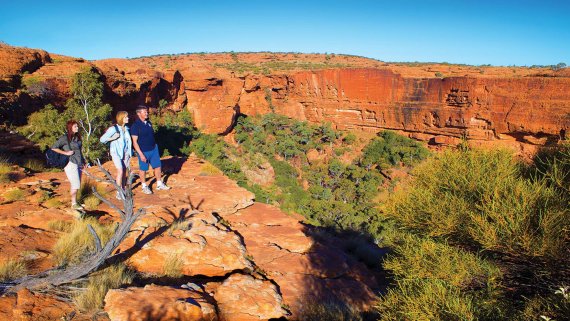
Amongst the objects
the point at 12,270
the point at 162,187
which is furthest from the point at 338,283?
the point at 162,187

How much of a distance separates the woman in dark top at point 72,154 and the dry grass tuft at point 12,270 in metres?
1.69

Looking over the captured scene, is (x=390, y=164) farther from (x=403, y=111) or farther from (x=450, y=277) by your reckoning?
(x=450, y=277)

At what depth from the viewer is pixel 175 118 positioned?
21.6 m

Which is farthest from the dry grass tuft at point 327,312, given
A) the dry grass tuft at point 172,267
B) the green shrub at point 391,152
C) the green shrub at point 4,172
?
the green shrub at point 391,152

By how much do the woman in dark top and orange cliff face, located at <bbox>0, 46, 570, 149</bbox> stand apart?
733cm

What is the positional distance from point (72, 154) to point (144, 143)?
1.18 m

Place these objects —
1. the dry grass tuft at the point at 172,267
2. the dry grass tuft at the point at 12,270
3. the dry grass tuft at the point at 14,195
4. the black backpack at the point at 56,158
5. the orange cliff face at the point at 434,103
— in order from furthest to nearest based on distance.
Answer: the orange cliff face at the point at 434,103, the black backpack at the point at 56,158, the dry grass tuft at the point at 14,195, the dry grass tuft at the point at 172,267, the dry grass tuft at the point at 12,270

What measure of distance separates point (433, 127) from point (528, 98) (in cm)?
606

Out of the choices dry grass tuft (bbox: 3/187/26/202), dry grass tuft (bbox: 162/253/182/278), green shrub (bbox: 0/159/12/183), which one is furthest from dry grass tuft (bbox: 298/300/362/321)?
green shrub (bbox: 0/159/12/183)

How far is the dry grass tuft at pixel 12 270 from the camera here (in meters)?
2.63

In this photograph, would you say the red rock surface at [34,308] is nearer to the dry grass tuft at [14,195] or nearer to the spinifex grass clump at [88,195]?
the spinifex grass clump at [88,195]

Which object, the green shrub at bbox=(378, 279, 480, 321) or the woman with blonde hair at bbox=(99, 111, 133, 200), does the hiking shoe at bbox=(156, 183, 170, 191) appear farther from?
the green shrub at bbox=(378, 279, 480, 321)

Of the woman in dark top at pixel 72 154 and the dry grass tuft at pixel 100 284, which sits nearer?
the dry grass tuft at pixel 100 284

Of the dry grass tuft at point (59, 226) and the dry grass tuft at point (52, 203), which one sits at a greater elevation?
the dry grass tuft at point (52, 203)
